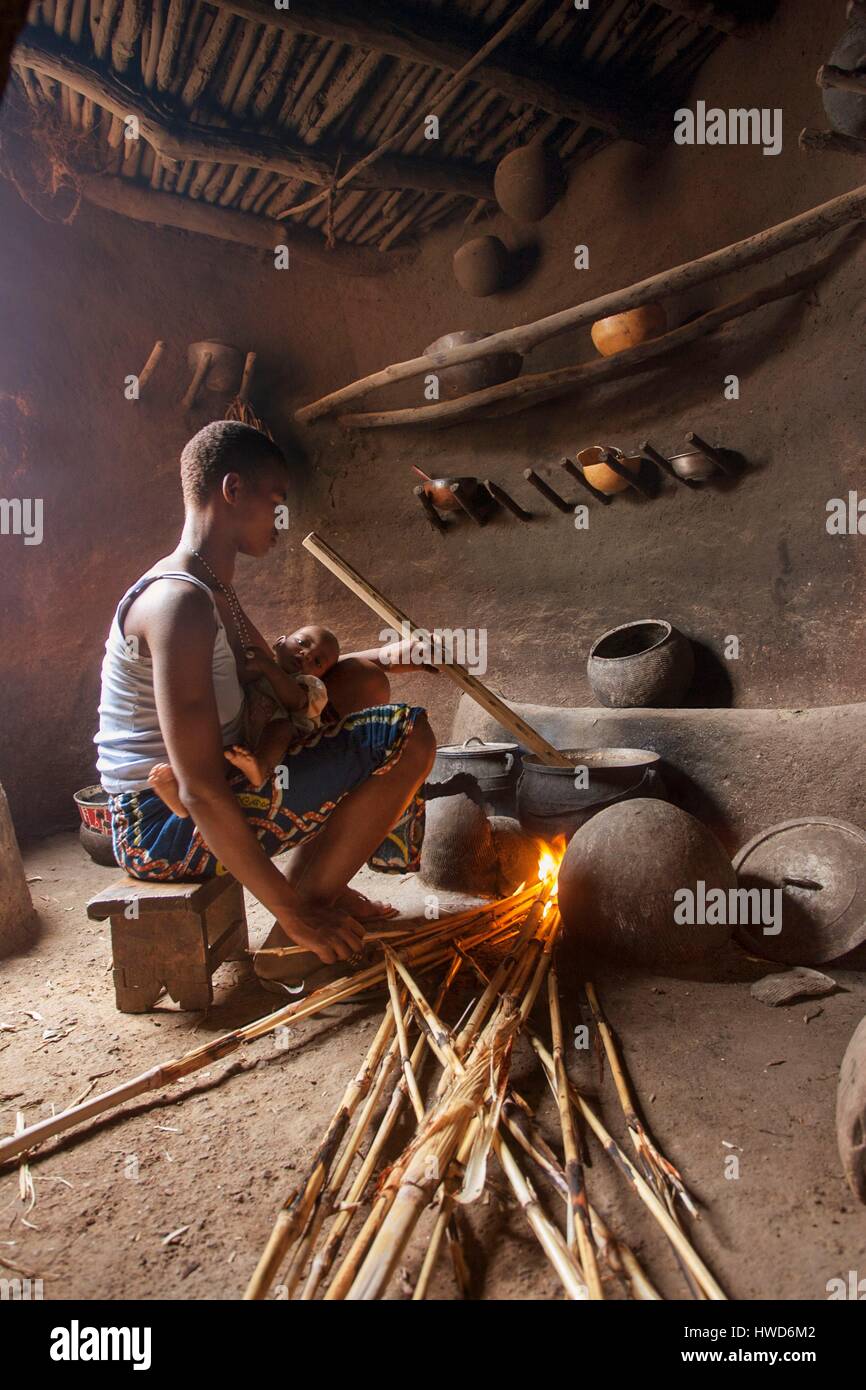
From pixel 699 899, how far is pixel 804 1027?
47 centimetres

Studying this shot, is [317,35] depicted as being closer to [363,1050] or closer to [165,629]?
[165,629]

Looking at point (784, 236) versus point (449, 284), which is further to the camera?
point (449, 284)

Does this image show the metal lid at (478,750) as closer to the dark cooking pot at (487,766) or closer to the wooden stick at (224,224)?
the dark cooking pot at (487,766)

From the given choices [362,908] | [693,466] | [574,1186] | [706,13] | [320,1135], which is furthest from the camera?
[693,466]

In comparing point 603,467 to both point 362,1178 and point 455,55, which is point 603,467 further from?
point 362,1178

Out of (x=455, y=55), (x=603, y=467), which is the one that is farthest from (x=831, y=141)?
(x=455, y=55)

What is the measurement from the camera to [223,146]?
4418 millimetres

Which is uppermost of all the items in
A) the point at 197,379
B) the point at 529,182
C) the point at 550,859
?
the point at 529,182

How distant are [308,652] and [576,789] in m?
1.19

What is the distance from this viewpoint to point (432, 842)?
11.5ft

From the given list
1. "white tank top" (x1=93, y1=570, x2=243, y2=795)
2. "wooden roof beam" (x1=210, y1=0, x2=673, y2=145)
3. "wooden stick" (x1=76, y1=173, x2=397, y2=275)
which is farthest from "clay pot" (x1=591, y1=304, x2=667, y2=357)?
"white tank top" (x1=93, y1=570, x2=243, y2=795)

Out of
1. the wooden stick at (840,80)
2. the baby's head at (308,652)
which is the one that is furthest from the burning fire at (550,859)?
the wooden stick at (840,80)

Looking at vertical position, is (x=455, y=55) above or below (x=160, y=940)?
above

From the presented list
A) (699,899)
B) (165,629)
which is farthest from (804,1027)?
(165,629)
